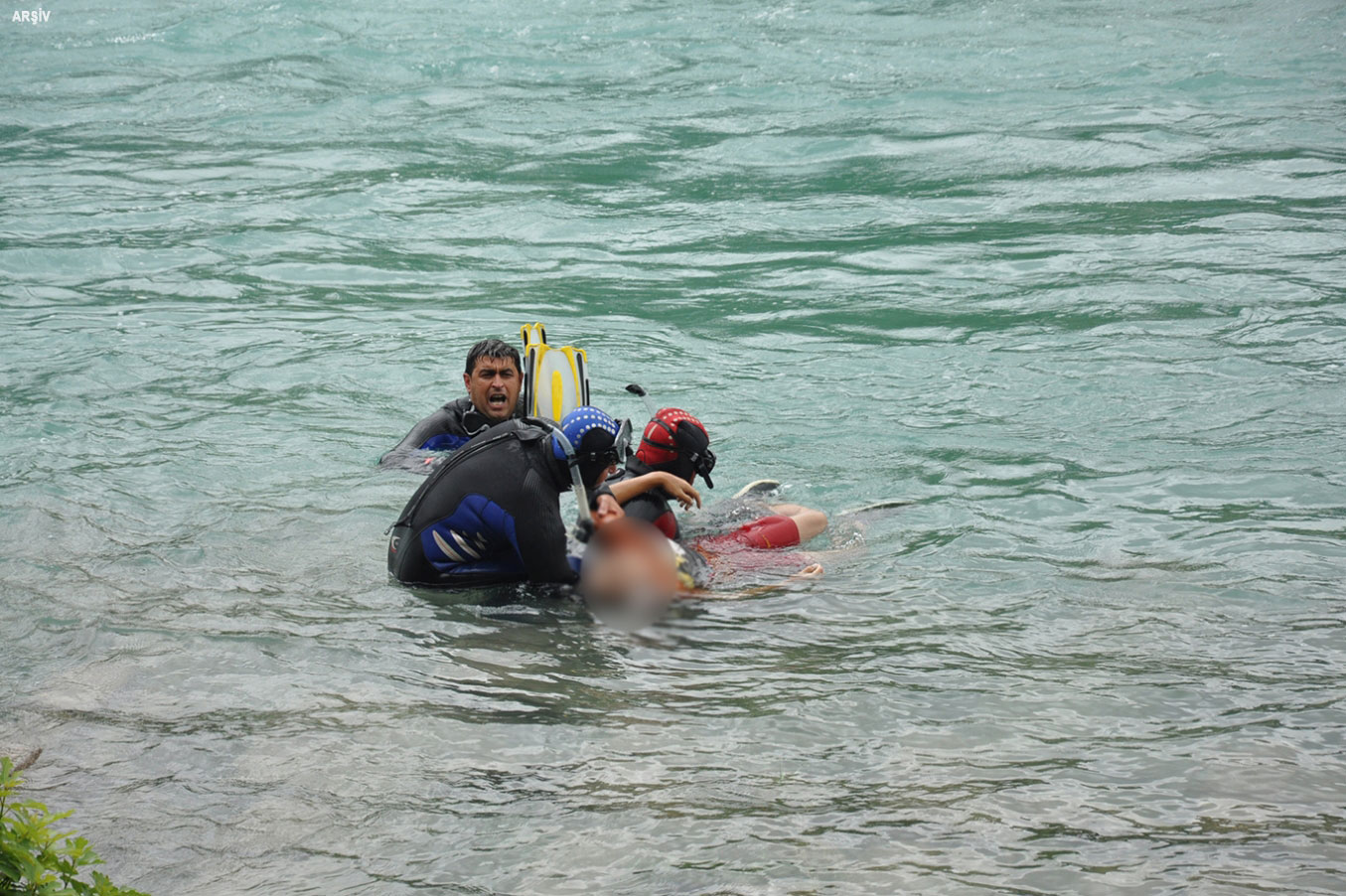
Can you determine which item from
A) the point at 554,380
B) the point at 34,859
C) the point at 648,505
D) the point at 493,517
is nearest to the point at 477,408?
the point at 554,380

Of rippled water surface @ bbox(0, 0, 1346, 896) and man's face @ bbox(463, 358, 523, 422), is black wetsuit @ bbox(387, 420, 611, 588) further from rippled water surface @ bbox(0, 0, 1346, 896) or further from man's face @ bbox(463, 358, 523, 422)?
man's face @ bbox(463, 358, 523, 422)

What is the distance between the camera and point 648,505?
6457 millimetres

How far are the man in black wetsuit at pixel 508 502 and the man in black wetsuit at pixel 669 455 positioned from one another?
43 cm

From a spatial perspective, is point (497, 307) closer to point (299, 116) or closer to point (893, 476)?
point (893, 476)

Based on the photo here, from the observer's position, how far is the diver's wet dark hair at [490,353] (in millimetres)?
7961

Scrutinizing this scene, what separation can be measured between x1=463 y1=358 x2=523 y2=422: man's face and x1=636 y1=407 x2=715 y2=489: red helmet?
162 centimetres

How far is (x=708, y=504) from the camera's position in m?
7.68

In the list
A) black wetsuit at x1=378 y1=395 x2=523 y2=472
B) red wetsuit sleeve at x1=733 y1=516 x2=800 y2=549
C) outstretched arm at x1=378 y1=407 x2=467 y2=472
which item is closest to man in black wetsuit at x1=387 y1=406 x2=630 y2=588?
red wetsuit sleeve at x1=733 y1=516 x2=800 y2=549

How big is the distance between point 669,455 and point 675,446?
0.20 feet

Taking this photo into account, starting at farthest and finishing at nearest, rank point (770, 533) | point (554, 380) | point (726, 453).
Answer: point (726, 453) → point (554, 380) → point (770, 533)

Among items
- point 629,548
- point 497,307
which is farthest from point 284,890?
point 497,307

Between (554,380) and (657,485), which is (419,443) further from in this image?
(657,485)

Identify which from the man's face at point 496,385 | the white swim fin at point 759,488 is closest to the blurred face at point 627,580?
the white swim fin at point 759,488

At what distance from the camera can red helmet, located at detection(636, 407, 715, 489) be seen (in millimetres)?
6566
